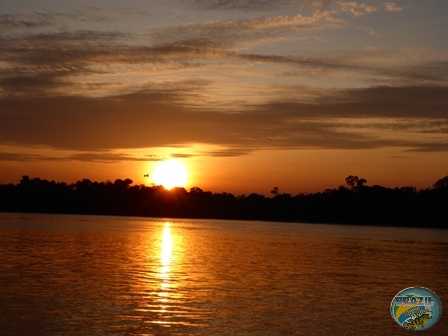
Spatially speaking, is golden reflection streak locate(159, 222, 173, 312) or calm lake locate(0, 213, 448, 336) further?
golden reflection streak locate(159, 222, 173, 312)

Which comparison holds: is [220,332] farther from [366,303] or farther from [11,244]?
[11,244]

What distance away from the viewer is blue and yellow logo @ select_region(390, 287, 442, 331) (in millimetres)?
23812

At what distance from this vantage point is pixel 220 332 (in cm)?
2417

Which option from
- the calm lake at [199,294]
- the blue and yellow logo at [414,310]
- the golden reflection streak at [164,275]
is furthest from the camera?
the golden reflection streak at [164,275]

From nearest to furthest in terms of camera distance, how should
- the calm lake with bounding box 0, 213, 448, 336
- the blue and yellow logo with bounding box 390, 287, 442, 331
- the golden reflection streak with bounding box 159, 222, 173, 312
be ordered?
the blue and yellow logo with bounding box 390, 287, 442, 331 → the calm lake with bounding box 0, 213, 448, 336 → the golden reflection streak with bounding box 159, 222, 173, 312

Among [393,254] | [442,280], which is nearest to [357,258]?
[393,254]

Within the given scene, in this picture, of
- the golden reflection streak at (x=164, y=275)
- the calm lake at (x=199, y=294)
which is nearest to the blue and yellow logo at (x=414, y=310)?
the calm lake at (x=199, y=294)

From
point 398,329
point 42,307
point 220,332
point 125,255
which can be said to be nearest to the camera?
point 220,332

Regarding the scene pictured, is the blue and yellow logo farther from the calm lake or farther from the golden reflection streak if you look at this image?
the golden reflection streak

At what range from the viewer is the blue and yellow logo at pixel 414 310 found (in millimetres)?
23812

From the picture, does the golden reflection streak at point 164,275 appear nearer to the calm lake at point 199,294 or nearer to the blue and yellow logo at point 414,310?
the calm lake at point 199,294

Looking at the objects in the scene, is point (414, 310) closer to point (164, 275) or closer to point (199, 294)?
point (199, 294)

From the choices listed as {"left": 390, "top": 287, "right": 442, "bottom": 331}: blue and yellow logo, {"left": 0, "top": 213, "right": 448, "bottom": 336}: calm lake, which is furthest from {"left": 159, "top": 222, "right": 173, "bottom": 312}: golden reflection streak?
{"left": 390, "top": 287, "right": 442, "bottom": 331}: blue and yellow logo

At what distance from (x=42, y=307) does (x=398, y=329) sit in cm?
1438
